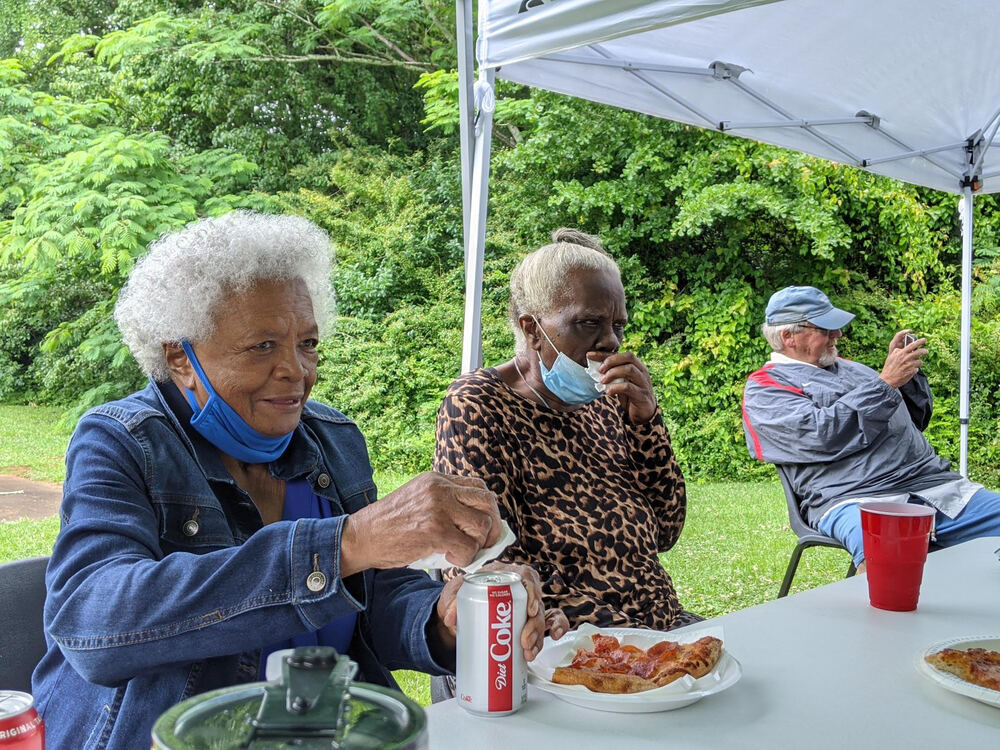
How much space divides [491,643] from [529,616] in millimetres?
155

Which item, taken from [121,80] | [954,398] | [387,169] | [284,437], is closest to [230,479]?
[284,437]

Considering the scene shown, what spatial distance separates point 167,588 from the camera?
1203mm

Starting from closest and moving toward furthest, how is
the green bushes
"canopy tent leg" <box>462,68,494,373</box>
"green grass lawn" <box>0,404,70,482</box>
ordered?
"canopy tent leg" <box>462,68,494,373</box>, the green bushes, "green grass lawn" <box>0,404,70,482</box>

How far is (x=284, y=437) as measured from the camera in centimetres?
162

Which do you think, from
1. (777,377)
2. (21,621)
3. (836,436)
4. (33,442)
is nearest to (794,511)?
(836,436)

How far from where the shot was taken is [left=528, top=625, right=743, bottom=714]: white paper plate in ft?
3.88

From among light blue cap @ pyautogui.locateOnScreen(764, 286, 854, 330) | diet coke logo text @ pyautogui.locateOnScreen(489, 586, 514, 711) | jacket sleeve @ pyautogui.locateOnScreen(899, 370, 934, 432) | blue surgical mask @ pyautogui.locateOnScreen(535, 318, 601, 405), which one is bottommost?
diet coke logo text @ pyautogui.locateOnScreen(489, 586, 514, 711)

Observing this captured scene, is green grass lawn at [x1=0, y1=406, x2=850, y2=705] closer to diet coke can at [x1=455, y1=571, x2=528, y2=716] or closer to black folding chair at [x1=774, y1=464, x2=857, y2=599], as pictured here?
black folding chair at [x1=774, y1=464, x2=857, y2=599]

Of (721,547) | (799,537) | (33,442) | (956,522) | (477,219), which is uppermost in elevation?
(477,219)

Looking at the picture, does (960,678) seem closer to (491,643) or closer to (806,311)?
(491,643)

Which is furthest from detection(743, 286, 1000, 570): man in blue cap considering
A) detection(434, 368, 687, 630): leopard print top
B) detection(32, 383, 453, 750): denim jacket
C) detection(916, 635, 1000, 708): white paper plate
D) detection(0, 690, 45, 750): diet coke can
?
detection(0, 690, 45, 750): diet coke can

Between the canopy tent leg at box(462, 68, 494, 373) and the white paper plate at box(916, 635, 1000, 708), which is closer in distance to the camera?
the white paper plate at box(916, 635, 1000, 708)

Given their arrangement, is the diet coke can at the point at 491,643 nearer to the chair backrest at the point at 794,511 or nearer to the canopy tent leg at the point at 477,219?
the canopy tent leg at the point at 477,219

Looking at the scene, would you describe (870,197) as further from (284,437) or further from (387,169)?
(284,437)
